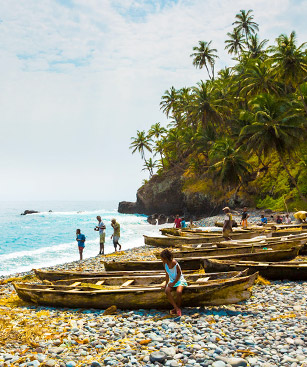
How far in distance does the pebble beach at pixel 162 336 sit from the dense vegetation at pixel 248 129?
22.2m

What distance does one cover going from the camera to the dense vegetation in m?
32.1

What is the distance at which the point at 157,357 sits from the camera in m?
4.95

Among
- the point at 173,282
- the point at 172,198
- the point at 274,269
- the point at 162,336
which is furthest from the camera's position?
the point at 172,198

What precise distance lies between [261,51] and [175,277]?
58474 millimetres

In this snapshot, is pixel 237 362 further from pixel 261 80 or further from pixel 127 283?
pixel 261 80

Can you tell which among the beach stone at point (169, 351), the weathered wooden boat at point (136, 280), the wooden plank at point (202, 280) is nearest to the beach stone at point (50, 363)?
the beach stone at point (169, 351)

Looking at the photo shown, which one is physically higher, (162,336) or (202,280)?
(202,280)

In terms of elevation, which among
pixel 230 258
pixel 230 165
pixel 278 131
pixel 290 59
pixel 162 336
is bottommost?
pixel 162 336

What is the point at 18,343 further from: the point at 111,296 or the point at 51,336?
the point at 111,296

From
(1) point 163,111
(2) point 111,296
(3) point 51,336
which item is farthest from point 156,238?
(1) point 163,111

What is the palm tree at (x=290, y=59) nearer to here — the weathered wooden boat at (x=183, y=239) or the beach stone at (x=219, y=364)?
the weathered wooden boat at (x=183, y=239)

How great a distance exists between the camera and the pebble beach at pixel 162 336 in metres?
4.96

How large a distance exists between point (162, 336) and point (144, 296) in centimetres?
150

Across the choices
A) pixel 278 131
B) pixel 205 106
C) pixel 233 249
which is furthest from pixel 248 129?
pixel 233 249
